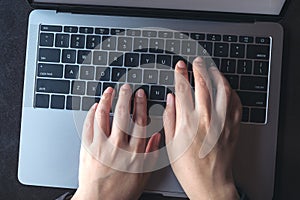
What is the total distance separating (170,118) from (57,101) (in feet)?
0.54

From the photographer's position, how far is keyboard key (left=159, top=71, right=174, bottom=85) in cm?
72

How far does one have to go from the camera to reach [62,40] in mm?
728

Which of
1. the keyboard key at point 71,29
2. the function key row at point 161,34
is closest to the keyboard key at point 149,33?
the function key row at point 161,34

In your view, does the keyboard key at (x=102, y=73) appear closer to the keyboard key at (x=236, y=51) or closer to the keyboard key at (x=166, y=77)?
the keyboard key at (x=166, y=77)

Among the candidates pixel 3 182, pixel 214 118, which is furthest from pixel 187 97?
pixel 3 182

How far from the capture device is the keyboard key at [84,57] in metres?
0.72

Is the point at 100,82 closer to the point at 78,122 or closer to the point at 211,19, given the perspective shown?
the point at 78,122

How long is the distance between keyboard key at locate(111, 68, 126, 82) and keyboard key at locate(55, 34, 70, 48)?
0.08 meters

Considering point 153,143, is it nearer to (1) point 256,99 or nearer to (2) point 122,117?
(2) point 122,117

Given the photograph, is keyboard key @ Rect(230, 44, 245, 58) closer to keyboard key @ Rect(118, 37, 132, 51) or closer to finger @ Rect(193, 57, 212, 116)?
finger @ Rect(193, 57, 212, 116)

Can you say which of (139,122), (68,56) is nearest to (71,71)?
(68,56)

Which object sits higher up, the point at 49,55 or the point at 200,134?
the point at 49,55

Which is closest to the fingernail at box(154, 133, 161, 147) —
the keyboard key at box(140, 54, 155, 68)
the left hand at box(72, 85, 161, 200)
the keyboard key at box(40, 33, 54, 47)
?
the left hand at box(72, 85, 161, 200)

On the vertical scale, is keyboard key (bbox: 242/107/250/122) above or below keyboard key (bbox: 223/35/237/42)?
below
